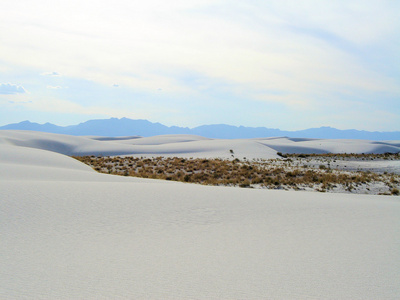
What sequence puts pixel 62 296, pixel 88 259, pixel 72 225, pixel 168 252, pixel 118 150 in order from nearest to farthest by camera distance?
pixel 62 296, pixel 88 259, pixel 168 252, pixel 72 225, pixel 118 150

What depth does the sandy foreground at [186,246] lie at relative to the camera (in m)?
3.29

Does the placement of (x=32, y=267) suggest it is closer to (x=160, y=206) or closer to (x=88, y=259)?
(x=88, y=259)

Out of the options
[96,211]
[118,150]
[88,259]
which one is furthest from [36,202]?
[118,150]

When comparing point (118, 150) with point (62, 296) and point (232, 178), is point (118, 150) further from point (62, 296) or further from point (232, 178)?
point (62, 296)

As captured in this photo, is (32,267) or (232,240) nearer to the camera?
(32,267)

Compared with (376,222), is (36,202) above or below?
above

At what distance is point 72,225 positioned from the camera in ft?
18.0

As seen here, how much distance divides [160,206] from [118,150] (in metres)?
31.6

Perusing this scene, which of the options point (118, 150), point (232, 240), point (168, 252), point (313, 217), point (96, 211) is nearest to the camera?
point (168, 252)

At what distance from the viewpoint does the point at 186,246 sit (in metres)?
4.71

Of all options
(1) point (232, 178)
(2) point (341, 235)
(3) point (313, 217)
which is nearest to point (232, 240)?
(2) point (341, 235)

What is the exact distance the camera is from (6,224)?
523cm

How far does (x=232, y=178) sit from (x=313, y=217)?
Result: 10.8 m

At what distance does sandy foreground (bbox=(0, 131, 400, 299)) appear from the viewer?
3.29m
